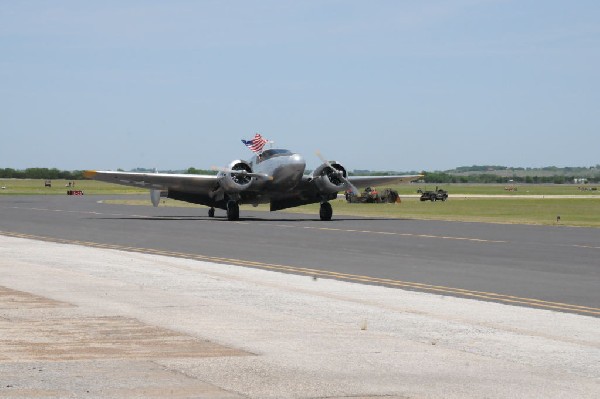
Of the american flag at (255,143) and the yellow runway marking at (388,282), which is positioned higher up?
the american flag at (255,143)

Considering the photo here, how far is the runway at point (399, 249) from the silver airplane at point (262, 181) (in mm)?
3133

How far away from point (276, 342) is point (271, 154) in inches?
1580

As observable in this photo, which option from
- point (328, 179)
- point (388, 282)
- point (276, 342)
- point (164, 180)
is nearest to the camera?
point (276, 342)

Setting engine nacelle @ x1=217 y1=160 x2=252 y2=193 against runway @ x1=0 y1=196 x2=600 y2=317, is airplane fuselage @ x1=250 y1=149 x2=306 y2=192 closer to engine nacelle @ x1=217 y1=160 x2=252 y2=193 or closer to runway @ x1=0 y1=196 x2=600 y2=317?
engine nacelle @ x1=217 y1=160 x2=252 y2=193

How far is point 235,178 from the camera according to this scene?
174ft

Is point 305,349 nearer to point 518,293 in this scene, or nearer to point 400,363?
point 400,363

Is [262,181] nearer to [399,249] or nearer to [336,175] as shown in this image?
[336,175]

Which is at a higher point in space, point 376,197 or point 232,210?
point 232,210

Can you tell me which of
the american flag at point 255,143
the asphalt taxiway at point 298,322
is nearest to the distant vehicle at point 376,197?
the american flag at point 255,143

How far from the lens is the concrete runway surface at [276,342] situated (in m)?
9.83

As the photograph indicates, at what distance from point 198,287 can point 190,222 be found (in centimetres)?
3105

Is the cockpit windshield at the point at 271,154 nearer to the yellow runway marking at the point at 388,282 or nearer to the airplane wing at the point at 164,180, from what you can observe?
the airplane wing at the point at 164,180

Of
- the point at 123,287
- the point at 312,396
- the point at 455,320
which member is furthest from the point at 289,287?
the point at 312,396

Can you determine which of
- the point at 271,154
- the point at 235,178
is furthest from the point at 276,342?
the point at 235,178
